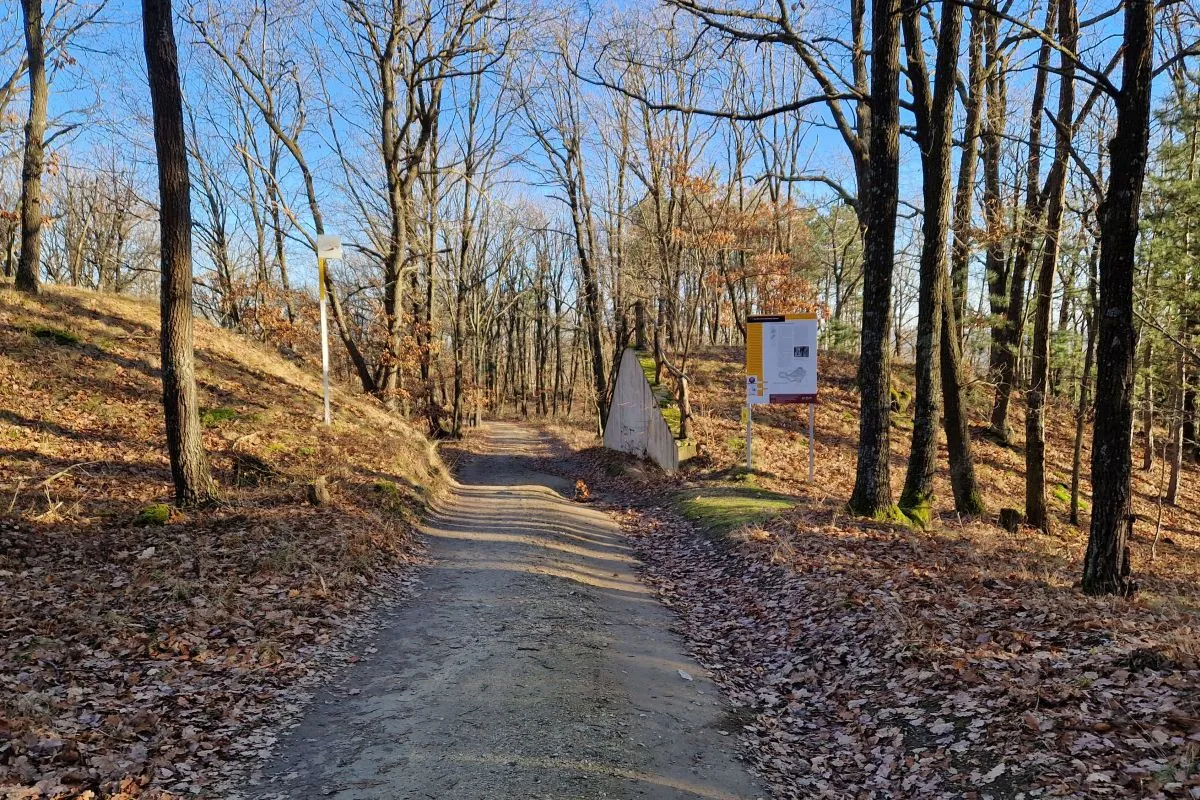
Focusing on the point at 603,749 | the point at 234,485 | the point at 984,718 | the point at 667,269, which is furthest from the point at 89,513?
the point at 667,269

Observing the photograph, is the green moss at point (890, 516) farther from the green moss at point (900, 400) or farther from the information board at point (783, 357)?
the green moss at point (900, 400)

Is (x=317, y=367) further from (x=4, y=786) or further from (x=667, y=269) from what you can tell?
(x=4, y=786)

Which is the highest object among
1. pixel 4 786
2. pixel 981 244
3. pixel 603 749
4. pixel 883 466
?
pixel 981 244

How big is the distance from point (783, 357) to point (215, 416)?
35.8 feet

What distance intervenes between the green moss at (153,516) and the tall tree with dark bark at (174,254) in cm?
33

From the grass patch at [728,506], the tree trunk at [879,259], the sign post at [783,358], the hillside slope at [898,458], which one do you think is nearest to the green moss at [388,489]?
the grass patch at [728,506]

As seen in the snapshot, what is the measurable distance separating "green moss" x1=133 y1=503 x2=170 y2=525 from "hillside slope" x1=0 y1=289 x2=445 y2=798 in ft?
0.07

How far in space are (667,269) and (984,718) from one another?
13768 mm

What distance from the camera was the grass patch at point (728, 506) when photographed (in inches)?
405

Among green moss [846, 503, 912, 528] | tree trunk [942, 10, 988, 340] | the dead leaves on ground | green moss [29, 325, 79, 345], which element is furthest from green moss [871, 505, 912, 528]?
green moss [29, 325, 79, 345]

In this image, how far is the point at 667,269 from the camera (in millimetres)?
16859

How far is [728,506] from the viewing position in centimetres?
1145

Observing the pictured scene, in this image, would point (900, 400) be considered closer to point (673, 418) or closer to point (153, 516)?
point (673, 418)

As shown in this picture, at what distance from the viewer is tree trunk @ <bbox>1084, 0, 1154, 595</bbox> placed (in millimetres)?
5648
